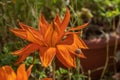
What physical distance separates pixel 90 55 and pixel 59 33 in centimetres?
106

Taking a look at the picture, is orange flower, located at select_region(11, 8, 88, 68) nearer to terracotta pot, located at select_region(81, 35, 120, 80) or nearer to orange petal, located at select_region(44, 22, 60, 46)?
orange petal, located at select_region(44, 22, 60, 46)

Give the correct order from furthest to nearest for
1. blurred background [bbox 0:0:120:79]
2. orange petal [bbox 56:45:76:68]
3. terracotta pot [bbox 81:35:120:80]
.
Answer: terracotta pot [bbox 81:35:120:80]
blurred background [bbox 0:0:120:79]
orange petal [bbox 56:45:76:68]

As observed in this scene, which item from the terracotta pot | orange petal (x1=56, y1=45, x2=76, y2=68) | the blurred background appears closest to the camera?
orange petal (x1=56, y1=45, x2=76, y2=68)

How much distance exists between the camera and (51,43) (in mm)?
1155

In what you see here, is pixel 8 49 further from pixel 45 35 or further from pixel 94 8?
pixel 94 8

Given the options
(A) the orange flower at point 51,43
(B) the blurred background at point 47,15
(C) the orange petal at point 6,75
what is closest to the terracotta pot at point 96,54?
(B) the blurred background at point 47,15

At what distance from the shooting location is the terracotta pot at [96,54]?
2.17 metres

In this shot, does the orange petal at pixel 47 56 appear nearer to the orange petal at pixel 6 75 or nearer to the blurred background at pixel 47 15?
the orange petal at pixel 6 75

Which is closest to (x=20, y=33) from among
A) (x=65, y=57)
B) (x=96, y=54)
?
(x=65, y=57)

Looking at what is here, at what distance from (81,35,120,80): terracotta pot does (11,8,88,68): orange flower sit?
0.99 m

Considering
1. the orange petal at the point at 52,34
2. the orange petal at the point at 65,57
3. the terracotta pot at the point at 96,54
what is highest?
the orange petal at the point at 52,34

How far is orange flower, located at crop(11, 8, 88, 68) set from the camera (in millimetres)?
1080

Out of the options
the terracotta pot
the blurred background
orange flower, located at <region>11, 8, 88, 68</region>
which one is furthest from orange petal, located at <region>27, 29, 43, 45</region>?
the terracotta pot

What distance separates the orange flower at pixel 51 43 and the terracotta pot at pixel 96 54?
39.2 inches
